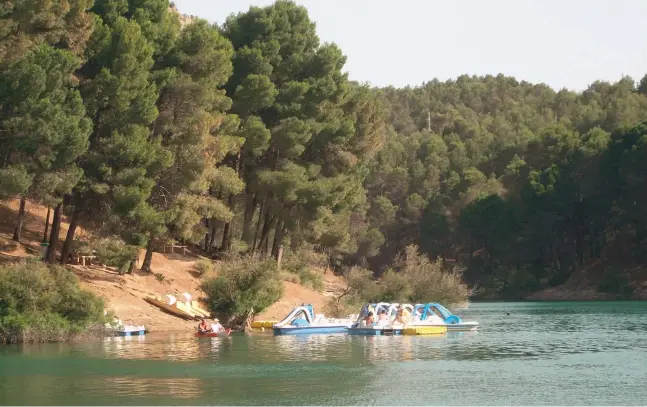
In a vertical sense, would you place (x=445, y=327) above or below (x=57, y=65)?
below

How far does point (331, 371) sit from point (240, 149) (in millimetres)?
31488

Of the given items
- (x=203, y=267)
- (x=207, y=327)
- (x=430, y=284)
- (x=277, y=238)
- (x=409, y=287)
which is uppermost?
(x=277, y=238)

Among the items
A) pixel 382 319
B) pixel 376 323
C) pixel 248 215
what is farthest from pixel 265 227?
pixel 376 323

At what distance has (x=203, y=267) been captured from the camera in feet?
191

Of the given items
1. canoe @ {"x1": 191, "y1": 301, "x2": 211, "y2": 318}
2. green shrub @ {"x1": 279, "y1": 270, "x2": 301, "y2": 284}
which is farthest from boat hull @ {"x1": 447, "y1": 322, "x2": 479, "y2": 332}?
green shrub @ {"x1": 279, "y1": 270, "x2": 301, "y2": 284}

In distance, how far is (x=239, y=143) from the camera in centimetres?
5681

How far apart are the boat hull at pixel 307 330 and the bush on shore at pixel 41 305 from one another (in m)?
9.91

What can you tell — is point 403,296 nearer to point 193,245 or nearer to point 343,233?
point 343,233

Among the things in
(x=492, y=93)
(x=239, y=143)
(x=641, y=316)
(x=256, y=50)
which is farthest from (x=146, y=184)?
(x=492, y=93)

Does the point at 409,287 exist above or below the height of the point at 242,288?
above

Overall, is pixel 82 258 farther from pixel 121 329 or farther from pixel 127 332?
pixel 127 332

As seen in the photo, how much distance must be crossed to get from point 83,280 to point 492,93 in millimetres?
140163

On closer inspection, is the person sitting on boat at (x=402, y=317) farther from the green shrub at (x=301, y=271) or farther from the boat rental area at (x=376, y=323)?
the green shrub at (x=301, y=271)

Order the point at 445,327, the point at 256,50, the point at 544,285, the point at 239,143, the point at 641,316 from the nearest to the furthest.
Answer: the point at 445,327, the point at 239,143, the point at 256,50, the point at 641,316, the point at 544,285
